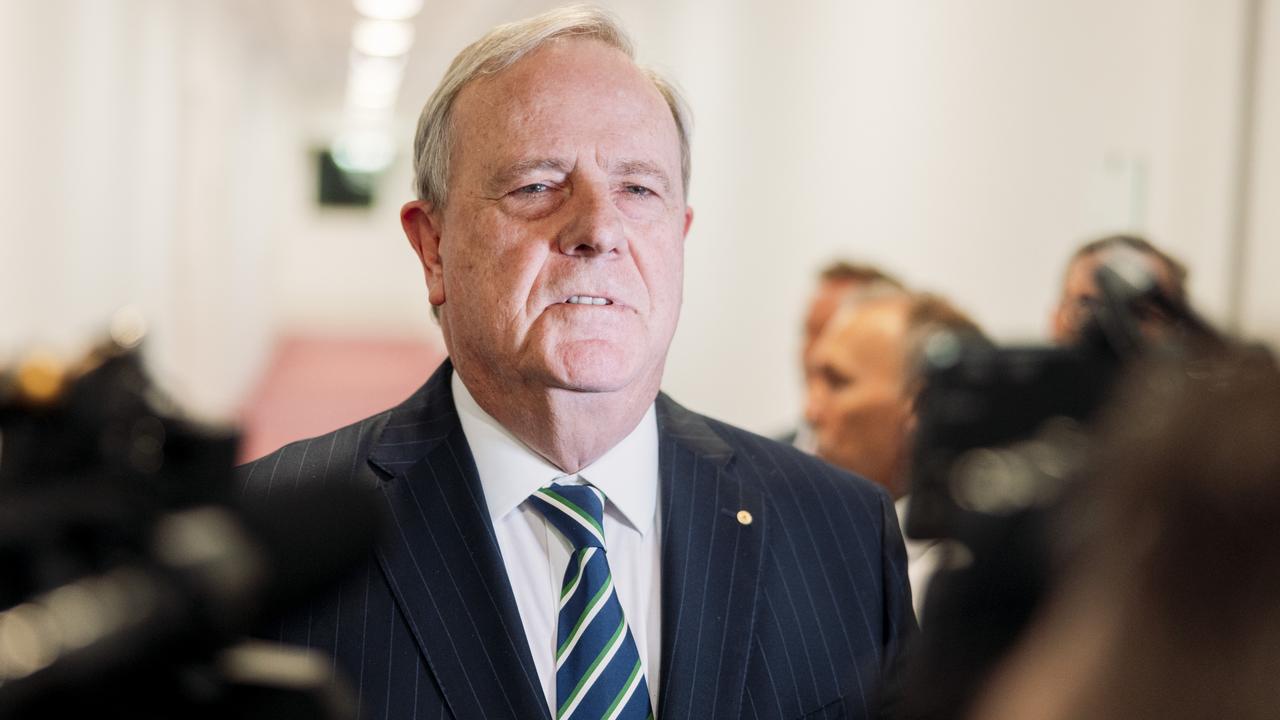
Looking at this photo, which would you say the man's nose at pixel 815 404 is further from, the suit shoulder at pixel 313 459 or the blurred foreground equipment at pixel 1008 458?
the blurred foreground equipment at pixel 1008 458

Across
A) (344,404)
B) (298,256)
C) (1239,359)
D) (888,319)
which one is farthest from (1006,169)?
(298,256)

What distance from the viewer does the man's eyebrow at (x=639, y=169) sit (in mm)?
1662

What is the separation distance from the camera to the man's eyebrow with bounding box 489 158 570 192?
1.65 metres

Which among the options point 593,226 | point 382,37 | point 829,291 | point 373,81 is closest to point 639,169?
point 593,226

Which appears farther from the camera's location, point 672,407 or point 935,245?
point 935,245

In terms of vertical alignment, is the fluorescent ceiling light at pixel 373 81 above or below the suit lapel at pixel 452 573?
above

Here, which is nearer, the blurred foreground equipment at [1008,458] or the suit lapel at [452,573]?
the blurred foreground equipment at [1008,458]

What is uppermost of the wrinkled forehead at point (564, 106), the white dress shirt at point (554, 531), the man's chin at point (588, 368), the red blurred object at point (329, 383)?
the wrinkled forehead at point (564, 106)

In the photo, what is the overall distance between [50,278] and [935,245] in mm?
3203

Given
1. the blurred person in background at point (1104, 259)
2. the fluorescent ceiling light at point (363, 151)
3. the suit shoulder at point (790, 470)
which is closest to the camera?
the suit shoulder at point (790, 470)

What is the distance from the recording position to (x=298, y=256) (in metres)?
25.2

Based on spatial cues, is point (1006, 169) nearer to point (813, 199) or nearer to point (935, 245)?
point (935, 245)

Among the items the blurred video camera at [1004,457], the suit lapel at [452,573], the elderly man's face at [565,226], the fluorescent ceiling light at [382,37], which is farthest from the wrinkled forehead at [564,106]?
the fluorescent ceiling light at [382,37]

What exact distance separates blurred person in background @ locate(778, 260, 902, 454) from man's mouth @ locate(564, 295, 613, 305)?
232 centimetres
